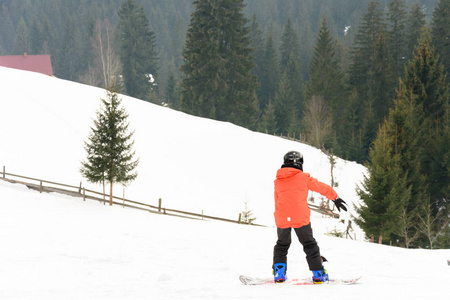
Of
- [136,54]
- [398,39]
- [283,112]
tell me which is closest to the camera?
[398,39]

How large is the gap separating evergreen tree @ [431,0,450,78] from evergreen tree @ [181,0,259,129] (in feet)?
71.0

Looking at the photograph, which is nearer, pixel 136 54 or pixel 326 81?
pixel 326 81

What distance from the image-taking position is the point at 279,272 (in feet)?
24.1

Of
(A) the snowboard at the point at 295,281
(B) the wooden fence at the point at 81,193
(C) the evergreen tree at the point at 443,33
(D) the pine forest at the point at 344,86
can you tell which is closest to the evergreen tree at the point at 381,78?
(D) the pine forest at the point at 344,86

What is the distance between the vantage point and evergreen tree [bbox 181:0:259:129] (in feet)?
164

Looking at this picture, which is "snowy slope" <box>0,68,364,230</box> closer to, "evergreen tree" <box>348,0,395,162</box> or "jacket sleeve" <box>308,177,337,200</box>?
"evergreen tree" <box>348,0,395,162</box>

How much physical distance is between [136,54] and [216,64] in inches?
1186

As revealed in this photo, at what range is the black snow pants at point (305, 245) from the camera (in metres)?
7.01

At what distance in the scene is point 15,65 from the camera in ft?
215

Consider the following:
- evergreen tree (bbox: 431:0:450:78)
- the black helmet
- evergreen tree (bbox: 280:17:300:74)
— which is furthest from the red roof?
the black helmet

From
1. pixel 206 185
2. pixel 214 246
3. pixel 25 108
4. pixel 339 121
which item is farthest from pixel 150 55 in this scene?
pixel 214 246

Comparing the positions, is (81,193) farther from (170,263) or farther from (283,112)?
(283,112)

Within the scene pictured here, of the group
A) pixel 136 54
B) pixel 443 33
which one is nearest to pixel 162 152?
pixel 443 33

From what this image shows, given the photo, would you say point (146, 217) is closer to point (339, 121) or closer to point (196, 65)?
point (196, 65)
